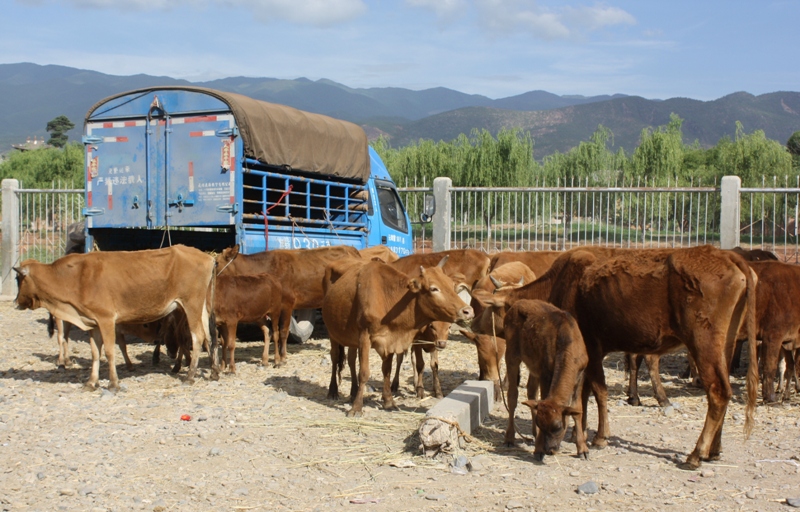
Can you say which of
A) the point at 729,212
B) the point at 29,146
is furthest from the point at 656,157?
the point at 29,146

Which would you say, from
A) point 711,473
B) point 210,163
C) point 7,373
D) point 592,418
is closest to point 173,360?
point 7,373

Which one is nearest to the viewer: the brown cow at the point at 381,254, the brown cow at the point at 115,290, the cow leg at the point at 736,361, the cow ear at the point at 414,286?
the cow ear at the point at 414,286

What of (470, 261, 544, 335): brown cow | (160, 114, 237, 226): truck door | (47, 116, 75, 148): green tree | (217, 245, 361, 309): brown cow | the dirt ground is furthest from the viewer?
(47, 116, 75, 148): green tree

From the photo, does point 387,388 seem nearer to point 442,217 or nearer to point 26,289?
point 26,289

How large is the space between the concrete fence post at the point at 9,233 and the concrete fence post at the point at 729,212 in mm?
16789

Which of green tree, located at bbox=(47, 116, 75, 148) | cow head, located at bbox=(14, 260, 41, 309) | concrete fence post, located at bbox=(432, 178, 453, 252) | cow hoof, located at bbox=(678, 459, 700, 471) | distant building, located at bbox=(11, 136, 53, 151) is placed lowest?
cow hoof, located at bbox=(678, 459, 700, 471)

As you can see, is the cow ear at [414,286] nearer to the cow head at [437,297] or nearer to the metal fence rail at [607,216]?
the cow head at [437,297]

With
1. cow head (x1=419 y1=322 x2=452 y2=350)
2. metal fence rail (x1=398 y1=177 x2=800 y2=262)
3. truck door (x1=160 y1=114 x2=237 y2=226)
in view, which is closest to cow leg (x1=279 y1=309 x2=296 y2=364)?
truck door (x1=160 y1=114 x2=237 y2=226)

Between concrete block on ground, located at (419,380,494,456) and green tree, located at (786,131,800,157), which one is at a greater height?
green tree, located at (786,131,800,157)

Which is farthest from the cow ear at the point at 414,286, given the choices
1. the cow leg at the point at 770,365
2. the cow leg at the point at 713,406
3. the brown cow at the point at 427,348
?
the cow leg at the point at 770,365

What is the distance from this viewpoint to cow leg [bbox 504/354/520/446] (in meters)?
7.11

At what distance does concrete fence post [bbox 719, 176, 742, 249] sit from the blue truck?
832cm

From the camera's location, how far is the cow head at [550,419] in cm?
634

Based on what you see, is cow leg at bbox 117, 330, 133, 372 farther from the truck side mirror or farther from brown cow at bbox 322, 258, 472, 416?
the truck side mirror
